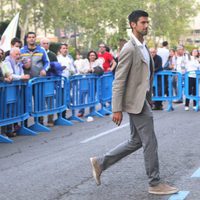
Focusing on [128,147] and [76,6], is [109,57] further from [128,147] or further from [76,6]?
[76,6]

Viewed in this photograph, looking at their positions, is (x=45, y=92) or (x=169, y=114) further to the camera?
(x=169, y=114)

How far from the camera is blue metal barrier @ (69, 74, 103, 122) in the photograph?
1479 centimetres

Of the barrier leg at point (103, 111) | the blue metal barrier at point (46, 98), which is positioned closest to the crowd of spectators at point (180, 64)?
the barrier leg at point (103, 111)

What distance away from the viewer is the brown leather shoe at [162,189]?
6951mm

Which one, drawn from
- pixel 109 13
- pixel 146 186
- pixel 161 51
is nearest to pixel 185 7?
pixel 109 13

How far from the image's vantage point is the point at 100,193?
709cm

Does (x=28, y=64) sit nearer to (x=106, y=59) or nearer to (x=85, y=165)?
(x=85, y=165)

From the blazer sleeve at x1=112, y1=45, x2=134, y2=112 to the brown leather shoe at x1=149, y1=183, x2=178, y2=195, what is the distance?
0.92 m

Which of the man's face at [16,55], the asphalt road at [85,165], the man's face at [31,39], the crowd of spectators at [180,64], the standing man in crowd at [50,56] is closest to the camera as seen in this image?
the asphalt road at [85,165]

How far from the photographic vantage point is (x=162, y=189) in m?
6.97

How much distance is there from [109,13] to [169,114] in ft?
109

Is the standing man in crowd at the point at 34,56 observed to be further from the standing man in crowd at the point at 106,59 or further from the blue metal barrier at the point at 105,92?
the standing man in crowd at the point at 106,59

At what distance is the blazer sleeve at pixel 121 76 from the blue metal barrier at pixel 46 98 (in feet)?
18.9

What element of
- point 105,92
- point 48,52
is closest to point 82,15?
point 105,92
